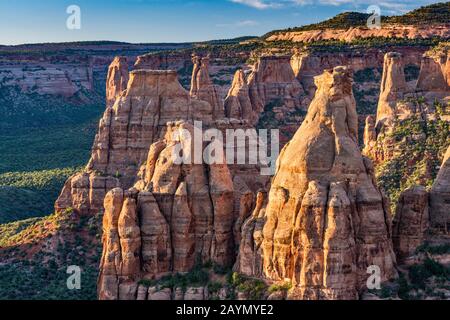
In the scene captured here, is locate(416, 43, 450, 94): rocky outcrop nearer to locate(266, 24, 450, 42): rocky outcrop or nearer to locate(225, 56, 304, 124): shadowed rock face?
locate(225, 56, 304, 124): shadowed rock face

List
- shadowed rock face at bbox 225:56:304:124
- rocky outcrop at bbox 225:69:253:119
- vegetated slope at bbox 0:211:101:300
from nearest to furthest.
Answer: vegetated slope at bbox 0:211:101:300, rocky outcrop at bbox 225:69:253:119, shadowed rock face at bbox 225:56:304:124

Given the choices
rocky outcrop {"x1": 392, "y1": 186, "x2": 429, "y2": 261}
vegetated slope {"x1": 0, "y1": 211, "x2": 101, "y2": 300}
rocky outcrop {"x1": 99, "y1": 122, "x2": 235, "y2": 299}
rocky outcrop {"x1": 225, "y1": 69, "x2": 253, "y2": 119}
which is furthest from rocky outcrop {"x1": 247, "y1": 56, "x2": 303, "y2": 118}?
rocky outcrop {"x1": 392, "y1": 186, "x2": 429, "y2": 261}

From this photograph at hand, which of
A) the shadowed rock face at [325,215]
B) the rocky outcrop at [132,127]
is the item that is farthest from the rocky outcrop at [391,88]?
the shadowed rock face at [325,215]

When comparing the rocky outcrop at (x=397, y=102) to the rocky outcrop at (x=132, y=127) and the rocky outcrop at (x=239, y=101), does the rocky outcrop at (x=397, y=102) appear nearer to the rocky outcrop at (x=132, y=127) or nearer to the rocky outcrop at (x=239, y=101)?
the rocky outcrop at (x=239, y=101)

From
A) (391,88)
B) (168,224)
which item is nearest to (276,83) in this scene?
(391,88)
